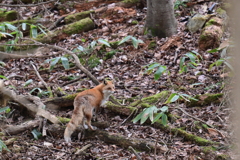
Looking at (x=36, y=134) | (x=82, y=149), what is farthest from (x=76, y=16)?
(x=82, y=149)

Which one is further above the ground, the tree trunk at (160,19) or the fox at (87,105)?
the tree trunk at (160,19)

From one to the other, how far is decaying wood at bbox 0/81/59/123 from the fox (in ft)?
1.96

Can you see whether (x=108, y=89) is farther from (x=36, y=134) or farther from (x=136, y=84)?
(x=136, y=84)

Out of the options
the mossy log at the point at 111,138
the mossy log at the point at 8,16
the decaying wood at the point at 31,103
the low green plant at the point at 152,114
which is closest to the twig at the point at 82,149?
the mossy log at the point at 111,138

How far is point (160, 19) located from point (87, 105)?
A: 4.98 m

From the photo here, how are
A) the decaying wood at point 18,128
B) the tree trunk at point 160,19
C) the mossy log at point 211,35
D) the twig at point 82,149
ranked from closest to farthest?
the twig at point 82,149 < the decaying wood at point 18,128 < the mossy log at point 211,35 < the tree trunk at point 160,19

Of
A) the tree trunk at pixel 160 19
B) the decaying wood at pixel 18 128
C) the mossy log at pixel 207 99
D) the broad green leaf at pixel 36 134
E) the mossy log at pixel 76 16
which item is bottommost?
the broad green leaf at pixel 36 134

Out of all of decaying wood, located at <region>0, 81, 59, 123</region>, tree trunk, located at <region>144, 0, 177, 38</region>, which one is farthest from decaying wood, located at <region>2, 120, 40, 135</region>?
tree trunk, located at <region>144, 0, 177, 38</region>

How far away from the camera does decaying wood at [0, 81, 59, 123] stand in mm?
6164

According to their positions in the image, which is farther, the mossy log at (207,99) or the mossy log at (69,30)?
the mossy log at (69,30)

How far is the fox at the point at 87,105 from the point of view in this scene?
5.80m

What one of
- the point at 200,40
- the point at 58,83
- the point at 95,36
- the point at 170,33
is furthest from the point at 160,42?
the point at 58,83

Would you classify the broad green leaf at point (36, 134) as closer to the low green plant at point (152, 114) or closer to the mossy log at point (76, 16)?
the low green plant at point (152, 114)

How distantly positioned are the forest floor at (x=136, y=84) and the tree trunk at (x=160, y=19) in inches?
9.9
